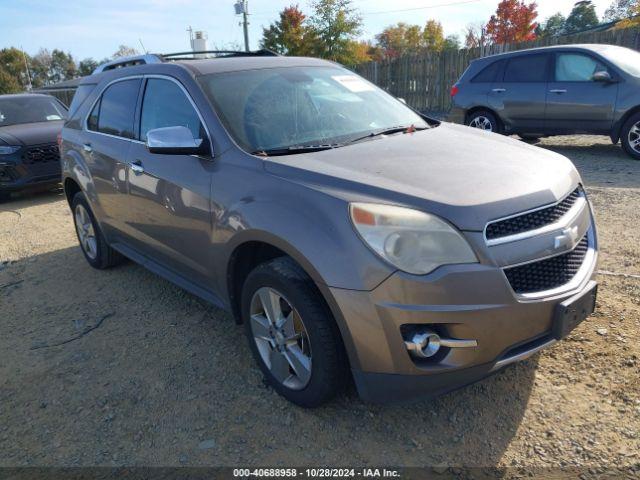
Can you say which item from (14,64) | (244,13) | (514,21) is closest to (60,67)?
→ (14,64)

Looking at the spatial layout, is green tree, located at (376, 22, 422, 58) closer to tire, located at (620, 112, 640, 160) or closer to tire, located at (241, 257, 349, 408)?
tire, located at (620, 112, 640, 160)

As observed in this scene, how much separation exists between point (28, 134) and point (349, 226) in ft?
26.6

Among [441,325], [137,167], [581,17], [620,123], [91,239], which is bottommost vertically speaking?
[91,239]

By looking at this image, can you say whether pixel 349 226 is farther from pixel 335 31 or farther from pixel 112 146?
pixel 335 31

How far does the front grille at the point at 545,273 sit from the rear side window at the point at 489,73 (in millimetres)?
7712

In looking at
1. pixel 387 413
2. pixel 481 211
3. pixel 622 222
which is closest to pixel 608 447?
pixel 387 413

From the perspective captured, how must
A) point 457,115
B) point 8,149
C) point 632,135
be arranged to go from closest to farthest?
point 632,135, point 8,149, point 457,115

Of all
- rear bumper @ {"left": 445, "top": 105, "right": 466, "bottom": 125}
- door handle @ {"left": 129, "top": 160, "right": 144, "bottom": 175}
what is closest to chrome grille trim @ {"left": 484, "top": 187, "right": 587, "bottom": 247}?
door handle @ {"left": 129, "top": 160, "right": 144, "bottom": 175}

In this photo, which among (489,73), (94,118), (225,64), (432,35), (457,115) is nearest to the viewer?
(225,64)

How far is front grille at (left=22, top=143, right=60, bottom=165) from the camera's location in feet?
26.9

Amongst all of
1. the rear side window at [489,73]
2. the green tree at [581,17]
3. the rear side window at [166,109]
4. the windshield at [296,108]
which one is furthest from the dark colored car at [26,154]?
the green tree at [581,17]

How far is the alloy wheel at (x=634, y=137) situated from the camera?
785cm

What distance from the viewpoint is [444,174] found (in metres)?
2.53

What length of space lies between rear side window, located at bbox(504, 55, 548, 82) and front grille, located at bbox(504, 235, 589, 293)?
734cm
